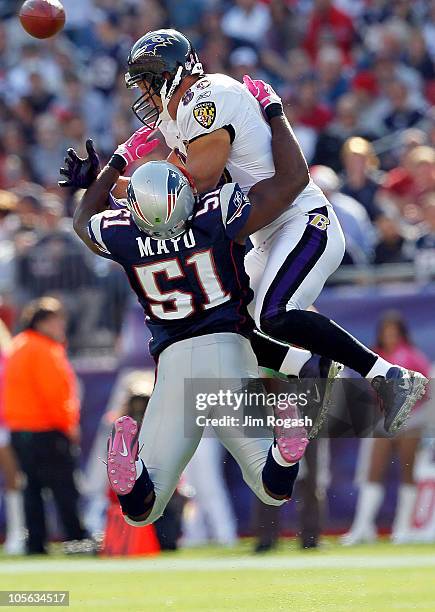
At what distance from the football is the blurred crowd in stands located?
3.88 m

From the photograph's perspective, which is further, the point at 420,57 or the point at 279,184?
the point at 420,57

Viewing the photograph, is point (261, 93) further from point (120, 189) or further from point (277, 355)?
point (277, 355)

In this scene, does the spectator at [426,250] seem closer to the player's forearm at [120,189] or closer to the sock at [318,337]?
the player's forearm at [120,189]

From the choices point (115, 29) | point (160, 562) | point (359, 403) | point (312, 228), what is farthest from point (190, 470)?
point (115, 29)

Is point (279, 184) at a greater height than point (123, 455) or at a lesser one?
greater

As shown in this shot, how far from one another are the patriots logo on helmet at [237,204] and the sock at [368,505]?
4.80 meters

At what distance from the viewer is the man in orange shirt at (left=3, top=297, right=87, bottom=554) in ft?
35.3

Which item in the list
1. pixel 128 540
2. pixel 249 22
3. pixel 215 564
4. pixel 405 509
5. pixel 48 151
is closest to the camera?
pixel 215 564

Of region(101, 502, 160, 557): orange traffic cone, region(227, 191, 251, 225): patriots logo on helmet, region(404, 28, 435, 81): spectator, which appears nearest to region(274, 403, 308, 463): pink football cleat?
region(227, 191, 251, 225): patriots logo on helmet

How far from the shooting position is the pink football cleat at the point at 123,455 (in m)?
6.34

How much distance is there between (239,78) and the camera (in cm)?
1355

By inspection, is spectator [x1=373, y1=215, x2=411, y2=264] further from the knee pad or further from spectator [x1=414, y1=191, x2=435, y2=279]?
the knee pad

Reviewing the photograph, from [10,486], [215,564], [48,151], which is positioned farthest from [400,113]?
[215,564]

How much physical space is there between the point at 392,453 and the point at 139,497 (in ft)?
16.0
